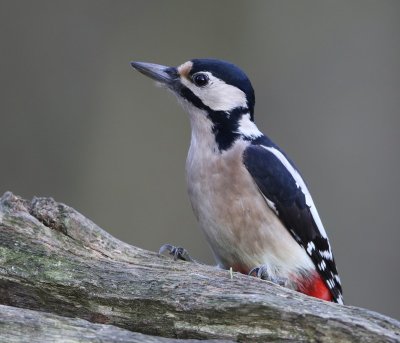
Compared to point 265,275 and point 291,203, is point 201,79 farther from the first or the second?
point 265,275

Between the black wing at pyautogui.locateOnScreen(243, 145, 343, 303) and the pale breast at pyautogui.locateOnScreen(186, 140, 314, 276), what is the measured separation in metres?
0.03

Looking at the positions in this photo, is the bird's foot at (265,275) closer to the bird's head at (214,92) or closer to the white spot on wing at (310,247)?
the white spot on wing at (310,247)

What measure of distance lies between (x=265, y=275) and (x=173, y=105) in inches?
131

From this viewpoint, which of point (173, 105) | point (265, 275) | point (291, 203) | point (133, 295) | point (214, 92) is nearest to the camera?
point (133, 295)

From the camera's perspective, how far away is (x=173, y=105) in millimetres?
6746

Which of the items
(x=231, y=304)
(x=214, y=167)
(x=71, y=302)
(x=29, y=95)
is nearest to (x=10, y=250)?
(x=71, y=302)

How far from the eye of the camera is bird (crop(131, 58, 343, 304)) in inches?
142

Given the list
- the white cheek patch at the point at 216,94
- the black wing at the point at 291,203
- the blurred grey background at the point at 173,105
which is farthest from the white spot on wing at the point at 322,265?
the blurred grey background at the point at 173,105

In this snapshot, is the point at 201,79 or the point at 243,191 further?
the point at 201,79

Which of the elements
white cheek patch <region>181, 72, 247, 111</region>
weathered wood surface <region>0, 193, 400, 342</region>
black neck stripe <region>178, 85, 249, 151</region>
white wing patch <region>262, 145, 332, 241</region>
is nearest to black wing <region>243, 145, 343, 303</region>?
A: white wing patch <region>262, 145, 332, 241</region>

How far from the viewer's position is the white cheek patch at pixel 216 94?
12.7 feet

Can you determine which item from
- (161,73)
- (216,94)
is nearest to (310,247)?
(216,94)

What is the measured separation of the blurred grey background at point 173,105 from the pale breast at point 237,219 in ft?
7.68

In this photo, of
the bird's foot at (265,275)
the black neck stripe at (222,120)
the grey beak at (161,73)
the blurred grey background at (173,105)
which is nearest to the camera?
the bird's foot at (265,275)
